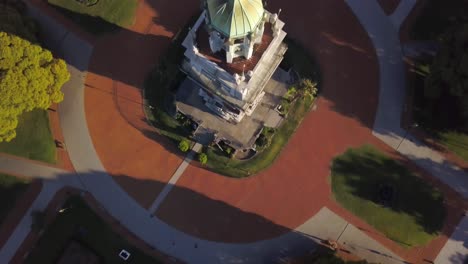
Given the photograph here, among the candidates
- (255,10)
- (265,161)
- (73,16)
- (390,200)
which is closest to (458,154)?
(390,200)

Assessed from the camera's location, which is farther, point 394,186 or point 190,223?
point 394,186

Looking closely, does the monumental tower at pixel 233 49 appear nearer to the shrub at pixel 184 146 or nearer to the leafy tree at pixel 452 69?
the shrub at pixel 184 146

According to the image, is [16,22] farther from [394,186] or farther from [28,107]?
[394,186]

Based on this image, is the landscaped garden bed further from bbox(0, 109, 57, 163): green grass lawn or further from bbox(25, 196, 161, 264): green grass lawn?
bbox(25, 196, 161, 264): green grass lawn

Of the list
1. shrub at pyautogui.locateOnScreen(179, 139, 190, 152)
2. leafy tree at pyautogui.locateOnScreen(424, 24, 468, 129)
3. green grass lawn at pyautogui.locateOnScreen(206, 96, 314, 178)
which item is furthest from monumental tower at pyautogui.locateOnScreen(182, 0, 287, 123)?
leafy tree at pyautogui.locateOnScreen(424, 24, 468, 129)

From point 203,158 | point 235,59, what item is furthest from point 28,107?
point 235,59

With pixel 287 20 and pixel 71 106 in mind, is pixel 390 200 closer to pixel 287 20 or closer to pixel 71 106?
pixel 287 20

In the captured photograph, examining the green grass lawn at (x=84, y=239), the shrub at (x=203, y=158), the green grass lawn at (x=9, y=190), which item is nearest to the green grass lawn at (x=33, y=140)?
the green grass lawn at (x=9, y=190)

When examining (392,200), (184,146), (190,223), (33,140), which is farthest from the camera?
(33,140)
